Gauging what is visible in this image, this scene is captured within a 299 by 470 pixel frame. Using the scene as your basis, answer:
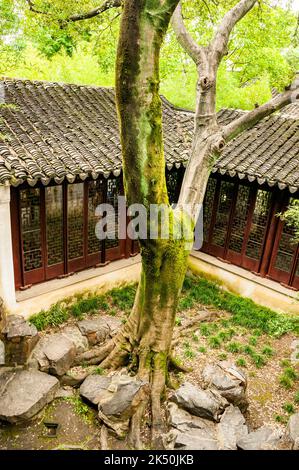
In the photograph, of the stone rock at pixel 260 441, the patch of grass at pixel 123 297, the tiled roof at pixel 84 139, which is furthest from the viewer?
the patch of grass at pixel 123 297

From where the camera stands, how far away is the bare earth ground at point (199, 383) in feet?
21.0

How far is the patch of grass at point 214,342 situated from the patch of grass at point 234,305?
3.66ft

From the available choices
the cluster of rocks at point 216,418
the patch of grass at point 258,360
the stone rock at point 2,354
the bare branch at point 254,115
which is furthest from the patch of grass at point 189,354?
the bare branch at point 254,115

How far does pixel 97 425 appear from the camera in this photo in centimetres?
675

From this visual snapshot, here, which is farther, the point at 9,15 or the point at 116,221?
the point at 9,15

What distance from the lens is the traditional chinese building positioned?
27.9 feet

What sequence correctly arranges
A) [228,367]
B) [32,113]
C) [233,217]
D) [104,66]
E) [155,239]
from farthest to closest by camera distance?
[104,66], [233,217], [32,113], [228,367], [155,239]

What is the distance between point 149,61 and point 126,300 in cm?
738

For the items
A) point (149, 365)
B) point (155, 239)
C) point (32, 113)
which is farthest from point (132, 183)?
point (32, 113)

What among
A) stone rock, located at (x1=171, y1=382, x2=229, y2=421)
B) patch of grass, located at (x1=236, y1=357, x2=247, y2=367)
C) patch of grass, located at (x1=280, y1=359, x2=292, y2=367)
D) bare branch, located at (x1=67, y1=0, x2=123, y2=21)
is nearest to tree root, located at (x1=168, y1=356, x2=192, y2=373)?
stone rock, located at (x1=171, y1=382, x2=229, y2=421)

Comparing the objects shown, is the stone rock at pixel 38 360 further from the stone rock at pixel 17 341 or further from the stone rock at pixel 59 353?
the stone rock at pixel 17 341

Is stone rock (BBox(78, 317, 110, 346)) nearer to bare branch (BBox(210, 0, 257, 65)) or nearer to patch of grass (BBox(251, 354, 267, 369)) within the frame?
patch of grass (BBox(251, 354, 267, 369))

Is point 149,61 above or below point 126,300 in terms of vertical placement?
above

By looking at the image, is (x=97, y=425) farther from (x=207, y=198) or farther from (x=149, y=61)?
(x=207, y=198)
